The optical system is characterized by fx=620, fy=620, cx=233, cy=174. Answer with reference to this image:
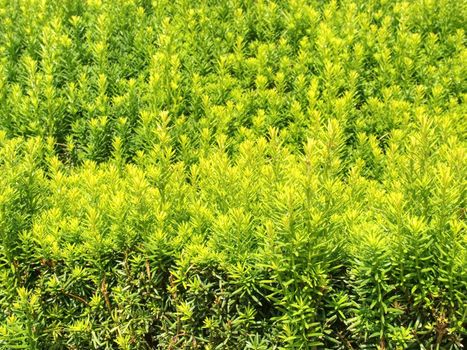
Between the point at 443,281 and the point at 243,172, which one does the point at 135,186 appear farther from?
the point at 443,281

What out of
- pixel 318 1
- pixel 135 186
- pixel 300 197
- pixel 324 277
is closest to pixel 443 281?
pixel 324 277

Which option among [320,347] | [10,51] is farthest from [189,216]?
[10,51]

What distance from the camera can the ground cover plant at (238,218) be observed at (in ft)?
8.61

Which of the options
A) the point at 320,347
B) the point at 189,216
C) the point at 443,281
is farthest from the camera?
the point at 189,216

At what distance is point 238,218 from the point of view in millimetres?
2738

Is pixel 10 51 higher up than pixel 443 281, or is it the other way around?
pixel 443 281

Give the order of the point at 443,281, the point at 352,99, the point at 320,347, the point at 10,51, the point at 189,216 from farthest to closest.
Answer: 1. the point at 10,51
2. the point at 352,99
3. the point at 189,216
4. the point at 320,347
5. the point at 443,281

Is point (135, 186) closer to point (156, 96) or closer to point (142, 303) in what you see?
point (142, 303)

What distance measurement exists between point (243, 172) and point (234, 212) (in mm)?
357

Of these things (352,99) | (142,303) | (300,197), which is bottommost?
(142,303)

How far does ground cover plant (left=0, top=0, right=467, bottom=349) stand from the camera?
8.61ft

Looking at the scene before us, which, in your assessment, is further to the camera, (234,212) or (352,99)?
(352,99)

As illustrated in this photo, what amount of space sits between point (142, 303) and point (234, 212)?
637mm

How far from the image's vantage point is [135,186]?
2.88 m
